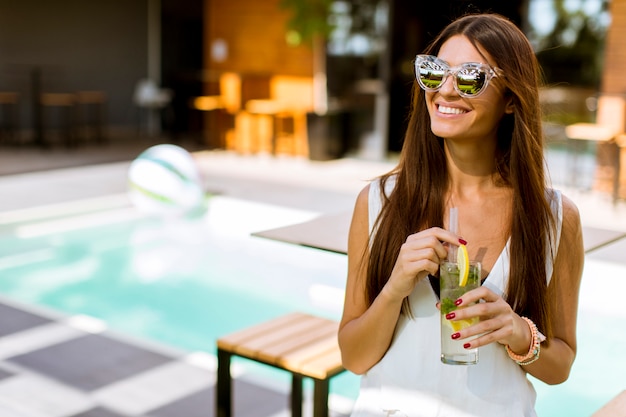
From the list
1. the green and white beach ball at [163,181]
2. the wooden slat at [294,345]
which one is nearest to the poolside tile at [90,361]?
the wooden slat at [294,345]

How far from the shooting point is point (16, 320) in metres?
4.62

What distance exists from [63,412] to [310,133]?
823 centimetres

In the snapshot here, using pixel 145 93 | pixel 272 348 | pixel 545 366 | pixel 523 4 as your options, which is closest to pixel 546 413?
pixel 272 348

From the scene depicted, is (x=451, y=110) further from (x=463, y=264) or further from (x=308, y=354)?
(x=308, y=354)

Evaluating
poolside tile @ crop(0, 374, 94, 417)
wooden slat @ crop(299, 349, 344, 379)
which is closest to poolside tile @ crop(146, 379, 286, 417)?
poolside tile @ crop(0, 374, 94, 417)

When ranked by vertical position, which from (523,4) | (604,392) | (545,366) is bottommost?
(604,392)

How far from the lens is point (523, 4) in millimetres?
10070

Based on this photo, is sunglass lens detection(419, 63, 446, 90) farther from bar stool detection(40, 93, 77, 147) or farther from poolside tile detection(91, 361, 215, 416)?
bar stool detection(40, 93, 77, 147)

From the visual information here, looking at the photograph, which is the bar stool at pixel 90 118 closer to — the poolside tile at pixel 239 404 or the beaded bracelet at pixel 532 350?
the poolside tile at pixel 239 404

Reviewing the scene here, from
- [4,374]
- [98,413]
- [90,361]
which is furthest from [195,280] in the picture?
[98,413]

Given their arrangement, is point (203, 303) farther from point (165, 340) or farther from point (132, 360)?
point (132, 360)

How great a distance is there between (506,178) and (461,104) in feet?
0.73

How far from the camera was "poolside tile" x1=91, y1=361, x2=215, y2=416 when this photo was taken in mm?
3504

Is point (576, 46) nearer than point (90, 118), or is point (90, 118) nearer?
point (576, 46)
